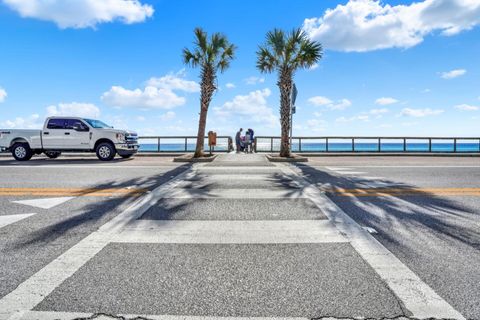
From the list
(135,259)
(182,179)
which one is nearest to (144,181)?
(182,179)

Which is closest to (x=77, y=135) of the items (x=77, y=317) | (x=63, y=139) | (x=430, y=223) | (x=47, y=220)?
(x=63, y=139)

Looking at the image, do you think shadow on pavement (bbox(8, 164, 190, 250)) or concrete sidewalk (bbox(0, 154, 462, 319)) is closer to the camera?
concrete sidewalk (bbox(0, 154, 462, 319))

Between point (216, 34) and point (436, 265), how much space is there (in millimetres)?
16753

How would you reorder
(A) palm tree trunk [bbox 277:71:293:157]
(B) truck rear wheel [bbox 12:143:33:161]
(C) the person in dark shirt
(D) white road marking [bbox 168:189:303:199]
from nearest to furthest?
(D) white road marking [bbox 168:189:303:199]
(B) truck rear wheel [bbox 12:143:33:161]
(A) palm tree trunk [bbox 277:71:293:157]
(C) the person in dark shirt

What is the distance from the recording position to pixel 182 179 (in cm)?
920

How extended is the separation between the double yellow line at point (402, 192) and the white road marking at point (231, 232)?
2650mm

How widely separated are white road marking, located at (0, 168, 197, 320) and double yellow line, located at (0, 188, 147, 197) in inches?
82.3

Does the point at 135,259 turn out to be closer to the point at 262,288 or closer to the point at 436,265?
the point at 262,288

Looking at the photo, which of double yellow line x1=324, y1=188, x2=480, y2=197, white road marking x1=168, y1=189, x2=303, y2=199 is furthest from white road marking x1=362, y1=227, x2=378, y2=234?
double yellow line x1=324, y1=188, x2=480, y2=197

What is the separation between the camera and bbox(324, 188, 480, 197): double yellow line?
6863mm

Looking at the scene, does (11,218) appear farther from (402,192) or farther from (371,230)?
(402,192)

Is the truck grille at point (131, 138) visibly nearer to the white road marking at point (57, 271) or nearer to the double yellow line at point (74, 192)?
the double yellow line at point (74, 192)

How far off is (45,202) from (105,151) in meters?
10.9

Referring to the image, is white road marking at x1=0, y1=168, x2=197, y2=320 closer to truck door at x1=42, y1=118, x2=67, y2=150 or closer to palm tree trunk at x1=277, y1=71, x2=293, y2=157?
palm tree trunk at x1=277, y1=71, x2=293, y2=157
